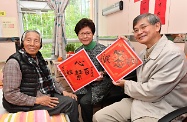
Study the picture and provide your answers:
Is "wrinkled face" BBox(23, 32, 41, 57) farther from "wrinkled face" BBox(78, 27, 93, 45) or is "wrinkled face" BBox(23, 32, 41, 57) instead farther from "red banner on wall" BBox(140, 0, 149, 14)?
"red banner on wall" BBox(140, 0, 149, 14)

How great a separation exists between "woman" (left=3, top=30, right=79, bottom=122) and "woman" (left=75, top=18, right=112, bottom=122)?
9.4 inches

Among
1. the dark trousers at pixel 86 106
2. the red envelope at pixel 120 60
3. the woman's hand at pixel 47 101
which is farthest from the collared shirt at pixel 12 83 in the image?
the red envelope at pixel 120 60

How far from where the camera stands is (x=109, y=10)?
8.48 ft

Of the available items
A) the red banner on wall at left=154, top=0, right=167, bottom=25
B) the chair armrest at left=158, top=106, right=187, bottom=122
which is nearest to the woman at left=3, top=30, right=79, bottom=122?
the chair armrest at left=158, top=106, right=187, bottom=122

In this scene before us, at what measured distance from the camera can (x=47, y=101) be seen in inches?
49.1

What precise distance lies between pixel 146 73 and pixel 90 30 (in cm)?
82

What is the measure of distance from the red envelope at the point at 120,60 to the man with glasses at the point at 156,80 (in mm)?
96

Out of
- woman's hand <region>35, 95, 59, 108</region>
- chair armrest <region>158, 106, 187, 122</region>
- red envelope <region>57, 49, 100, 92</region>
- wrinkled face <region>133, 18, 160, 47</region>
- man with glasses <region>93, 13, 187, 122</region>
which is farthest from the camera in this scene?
red envelope <region>57, 49, 100, 92</region>

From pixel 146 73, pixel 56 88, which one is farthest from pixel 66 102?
pixel 146 73

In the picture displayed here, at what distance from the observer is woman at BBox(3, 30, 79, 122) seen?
1128 mm

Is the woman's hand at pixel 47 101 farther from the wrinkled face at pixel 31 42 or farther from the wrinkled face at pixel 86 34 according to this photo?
the wrinkled face at pixel 86 34

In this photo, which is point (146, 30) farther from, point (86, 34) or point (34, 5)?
point (34, 5)

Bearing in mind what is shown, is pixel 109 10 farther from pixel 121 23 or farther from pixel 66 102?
pixel 66 102

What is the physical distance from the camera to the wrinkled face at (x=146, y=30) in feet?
3.59
